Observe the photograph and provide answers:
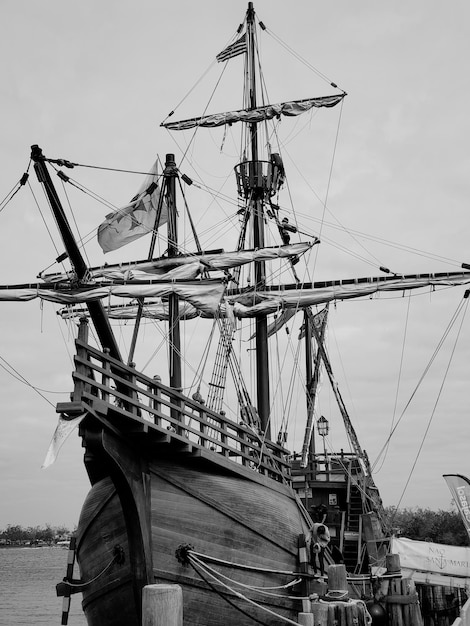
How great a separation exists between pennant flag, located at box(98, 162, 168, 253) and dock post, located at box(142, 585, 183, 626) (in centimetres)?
1467

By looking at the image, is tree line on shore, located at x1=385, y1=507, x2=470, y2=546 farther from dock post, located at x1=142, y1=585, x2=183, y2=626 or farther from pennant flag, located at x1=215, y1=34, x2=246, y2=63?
dock post, located at x1=142, y1=585, x2=183, y2=626

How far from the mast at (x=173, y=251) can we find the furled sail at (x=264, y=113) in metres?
7.35

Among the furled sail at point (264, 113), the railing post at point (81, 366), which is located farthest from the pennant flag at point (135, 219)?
the railing post at point (81, 366)

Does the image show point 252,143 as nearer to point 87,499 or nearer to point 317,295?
point 317,295

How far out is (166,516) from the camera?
10750 mm

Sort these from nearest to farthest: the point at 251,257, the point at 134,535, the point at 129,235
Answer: the point at 134,535, the point at 129,235, the point at 251,257

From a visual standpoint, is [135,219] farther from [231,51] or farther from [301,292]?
[231,51]

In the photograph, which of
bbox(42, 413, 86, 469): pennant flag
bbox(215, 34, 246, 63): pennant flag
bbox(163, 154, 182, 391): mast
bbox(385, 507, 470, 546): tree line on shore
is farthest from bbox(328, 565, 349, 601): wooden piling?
bbox(385, 507, 470, 546): tree line on shore

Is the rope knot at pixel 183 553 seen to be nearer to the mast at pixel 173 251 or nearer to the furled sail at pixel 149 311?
the mast at pixel 173 251

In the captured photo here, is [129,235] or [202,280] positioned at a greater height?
[129,235]

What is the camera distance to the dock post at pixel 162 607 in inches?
248

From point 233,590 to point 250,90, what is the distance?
22.2m

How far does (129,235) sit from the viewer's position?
800 inches

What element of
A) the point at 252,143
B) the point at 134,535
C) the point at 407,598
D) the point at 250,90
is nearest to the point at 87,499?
the point at 134,535
